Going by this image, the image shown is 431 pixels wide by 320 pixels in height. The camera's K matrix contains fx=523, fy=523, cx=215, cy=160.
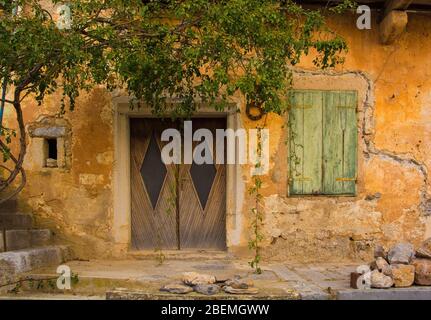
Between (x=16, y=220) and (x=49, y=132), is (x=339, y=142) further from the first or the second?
(x=16, y=220)

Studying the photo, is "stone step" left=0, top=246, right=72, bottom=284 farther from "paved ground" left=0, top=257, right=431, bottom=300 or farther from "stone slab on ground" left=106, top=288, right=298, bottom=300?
"stone slab on ground" left=106, top=288, right=298, bottom=300

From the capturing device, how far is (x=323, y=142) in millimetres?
6926

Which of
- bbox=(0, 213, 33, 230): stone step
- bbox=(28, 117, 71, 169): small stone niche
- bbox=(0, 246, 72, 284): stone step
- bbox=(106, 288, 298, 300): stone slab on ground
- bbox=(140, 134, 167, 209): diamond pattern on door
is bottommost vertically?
bbox=(106, 288, 298, 300): stone slab on ground

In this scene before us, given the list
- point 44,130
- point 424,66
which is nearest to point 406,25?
point 424,66

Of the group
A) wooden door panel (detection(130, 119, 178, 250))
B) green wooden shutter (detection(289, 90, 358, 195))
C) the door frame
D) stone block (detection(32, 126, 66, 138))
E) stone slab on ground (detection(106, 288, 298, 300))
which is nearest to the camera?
stone slab on ground (detection(106, 288, 298, 300))

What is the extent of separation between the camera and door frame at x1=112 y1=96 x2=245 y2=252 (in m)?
6.77

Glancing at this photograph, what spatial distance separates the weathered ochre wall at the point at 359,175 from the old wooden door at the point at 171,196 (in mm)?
500

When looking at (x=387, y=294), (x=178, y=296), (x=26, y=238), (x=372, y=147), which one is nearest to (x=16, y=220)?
(x=26, y=238)

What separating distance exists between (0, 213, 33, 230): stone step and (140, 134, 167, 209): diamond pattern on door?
1597 millimetres

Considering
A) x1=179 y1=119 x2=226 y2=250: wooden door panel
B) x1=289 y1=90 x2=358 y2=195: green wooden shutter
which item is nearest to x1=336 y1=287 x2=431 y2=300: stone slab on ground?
x1=289 y1=90 x2=358 y2=195: green wooden shutter

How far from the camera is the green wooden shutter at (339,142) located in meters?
6.91

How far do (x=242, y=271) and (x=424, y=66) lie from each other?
3.68 meters

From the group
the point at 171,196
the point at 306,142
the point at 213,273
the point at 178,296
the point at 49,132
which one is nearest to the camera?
the point at 178,296

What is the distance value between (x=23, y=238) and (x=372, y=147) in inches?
181
